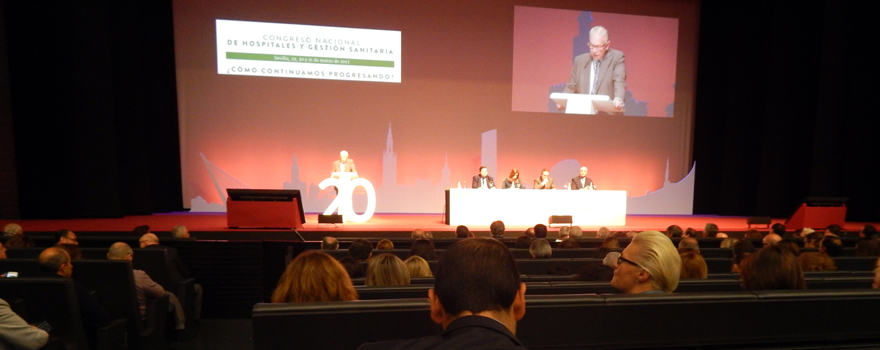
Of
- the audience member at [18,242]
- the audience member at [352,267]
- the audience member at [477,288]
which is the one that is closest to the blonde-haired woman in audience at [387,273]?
the audience member at [352,267]

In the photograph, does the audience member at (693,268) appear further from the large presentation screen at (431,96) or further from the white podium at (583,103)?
the white podium at (583,103)

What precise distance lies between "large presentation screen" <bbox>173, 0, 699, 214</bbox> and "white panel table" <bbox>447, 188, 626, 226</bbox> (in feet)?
8.58

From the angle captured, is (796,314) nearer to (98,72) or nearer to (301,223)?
(301,223)

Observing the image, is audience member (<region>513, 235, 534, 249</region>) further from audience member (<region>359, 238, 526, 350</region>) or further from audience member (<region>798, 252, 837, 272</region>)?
audience member (<region>359, 238, 526, 350</region>)

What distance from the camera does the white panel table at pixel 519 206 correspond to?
798cm

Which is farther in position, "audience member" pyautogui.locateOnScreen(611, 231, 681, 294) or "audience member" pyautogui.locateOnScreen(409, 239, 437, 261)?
"audience member" pyautogui.locateOnScreen(409, 239, 437, 261)

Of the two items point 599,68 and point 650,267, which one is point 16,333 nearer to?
point 650,267

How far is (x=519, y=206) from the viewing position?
8.05 m

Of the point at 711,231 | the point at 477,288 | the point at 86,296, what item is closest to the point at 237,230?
the point at 86,296

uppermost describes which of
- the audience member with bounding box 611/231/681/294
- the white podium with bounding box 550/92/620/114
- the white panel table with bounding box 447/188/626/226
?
the white podium with bounding box 550/92/620/114

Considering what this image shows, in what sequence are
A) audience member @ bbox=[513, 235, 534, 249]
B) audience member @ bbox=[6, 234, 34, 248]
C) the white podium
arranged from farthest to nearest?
the white podium, audience member @ bbox=[513, 235, 534, 249], audience member @ bbox=[6, 234, 34, 248]

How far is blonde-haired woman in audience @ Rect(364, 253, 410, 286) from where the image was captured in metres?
2.44

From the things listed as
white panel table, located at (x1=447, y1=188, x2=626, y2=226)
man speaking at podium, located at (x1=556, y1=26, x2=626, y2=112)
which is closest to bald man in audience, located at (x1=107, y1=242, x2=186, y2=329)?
white panel table, located at (x1=447, y1=188, x2=626, y2=226)

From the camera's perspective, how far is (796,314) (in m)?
1.60
